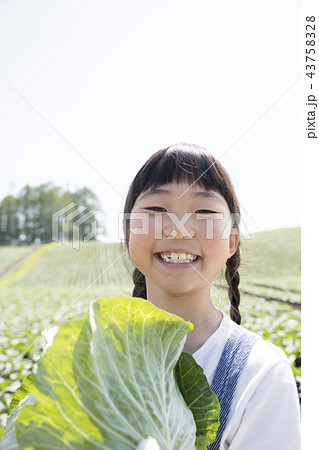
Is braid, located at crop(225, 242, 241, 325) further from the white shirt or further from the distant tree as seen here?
the distant tree

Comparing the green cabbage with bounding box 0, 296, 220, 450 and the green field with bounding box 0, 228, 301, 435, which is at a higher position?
the green cabbage with bounding box 0, 296, 220, 450

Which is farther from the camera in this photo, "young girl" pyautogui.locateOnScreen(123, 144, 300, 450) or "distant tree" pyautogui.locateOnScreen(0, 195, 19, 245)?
"distant tree" pyautogui.locateOnScreen(0, 195, 19, 245)

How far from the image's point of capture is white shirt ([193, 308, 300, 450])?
803 mm

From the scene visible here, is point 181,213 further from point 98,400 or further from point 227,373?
point 98,400

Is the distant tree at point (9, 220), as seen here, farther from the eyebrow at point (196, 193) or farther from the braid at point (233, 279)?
the eyebrow at point (196, 193)

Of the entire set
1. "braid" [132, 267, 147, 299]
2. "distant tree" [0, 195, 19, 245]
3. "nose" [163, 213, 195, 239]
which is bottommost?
"distant tree" [0, 195, 19, 245]

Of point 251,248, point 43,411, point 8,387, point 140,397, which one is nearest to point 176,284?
point 140,397

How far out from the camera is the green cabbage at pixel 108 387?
55 cm

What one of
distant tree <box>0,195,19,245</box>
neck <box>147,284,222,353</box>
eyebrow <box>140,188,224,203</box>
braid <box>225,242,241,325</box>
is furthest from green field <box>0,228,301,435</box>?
distant tree <box>0,195,19,245</box>

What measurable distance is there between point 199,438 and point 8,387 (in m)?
2.68

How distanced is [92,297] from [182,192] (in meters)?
8.04

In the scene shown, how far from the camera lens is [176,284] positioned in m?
1.00

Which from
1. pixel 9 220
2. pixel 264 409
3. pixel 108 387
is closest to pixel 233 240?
pixel 264 409

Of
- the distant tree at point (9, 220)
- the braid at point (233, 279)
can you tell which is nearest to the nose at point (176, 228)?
the braid at point (233, 279)
